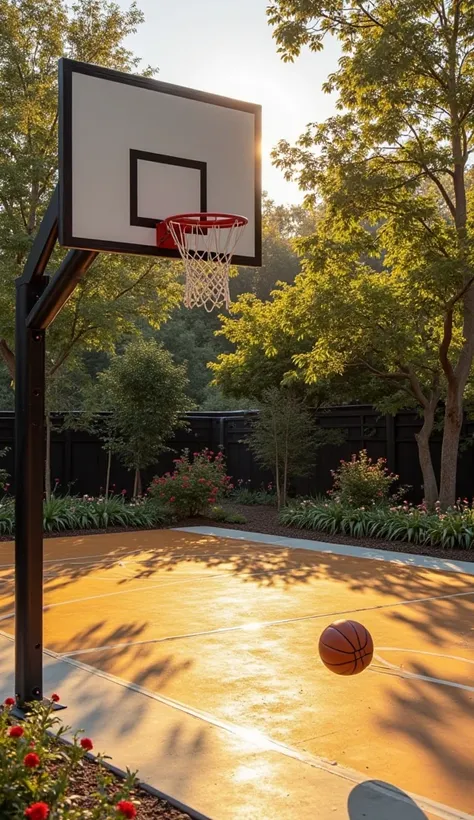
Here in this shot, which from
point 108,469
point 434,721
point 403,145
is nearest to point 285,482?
point 108,469

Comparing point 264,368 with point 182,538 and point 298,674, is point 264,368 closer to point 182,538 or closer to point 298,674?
point 182,538

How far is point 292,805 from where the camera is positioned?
410cm

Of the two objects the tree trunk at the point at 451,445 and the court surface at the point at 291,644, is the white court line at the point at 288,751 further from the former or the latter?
the tree trunk at the point at 451,445

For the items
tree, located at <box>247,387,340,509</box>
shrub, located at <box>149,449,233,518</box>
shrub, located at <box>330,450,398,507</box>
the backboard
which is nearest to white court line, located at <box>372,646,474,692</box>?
the backboard

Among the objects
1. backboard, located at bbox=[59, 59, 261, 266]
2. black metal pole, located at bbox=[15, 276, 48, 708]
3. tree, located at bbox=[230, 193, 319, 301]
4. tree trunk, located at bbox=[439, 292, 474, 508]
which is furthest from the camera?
tree, located at bbox=[230, 193, 319, 301]

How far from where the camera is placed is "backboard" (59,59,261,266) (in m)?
5.71

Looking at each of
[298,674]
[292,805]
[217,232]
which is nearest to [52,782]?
[292,805]

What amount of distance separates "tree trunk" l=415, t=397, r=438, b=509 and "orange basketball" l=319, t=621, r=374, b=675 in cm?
1068

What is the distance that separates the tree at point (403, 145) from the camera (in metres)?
14.0

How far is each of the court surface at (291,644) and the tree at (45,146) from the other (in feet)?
18.1

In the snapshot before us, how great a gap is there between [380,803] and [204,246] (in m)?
4.10

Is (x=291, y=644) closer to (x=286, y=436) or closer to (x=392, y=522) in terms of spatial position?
(x=392, y=522)

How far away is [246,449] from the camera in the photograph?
21750 millimetres

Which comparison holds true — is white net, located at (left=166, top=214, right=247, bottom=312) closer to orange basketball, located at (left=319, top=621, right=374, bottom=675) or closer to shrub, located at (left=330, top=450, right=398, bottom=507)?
orange basketball, located at (left=319, top=621, right=374, bottom=675)
